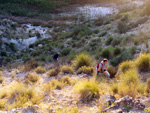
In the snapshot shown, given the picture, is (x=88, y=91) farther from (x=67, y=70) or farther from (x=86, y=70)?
(x=67, y=70)

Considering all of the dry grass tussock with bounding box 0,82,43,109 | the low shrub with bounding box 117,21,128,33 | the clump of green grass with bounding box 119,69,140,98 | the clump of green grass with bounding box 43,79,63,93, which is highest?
the low shrub with bounding box 117,21,128,33

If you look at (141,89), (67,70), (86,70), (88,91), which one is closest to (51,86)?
(88,91)

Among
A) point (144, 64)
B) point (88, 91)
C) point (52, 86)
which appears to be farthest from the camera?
point (144, 64)

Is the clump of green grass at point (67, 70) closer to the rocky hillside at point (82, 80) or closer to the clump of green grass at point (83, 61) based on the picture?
the rocky hillside at point (82, 80)

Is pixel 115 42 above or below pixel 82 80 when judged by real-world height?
above

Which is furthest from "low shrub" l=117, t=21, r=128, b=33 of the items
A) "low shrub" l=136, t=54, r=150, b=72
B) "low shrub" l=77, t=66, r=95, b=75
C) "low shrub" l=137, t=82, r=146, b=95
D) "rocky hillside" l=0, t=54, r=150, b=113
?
"low shrub" l=137, t=82, r=146, b=95

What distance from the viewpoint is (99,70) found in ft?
26.0

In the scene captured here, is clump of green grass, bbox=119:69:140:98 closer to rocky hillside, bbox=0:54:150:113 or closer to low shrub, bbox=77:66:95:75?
rocky hillside, bbox=0:54:150:113

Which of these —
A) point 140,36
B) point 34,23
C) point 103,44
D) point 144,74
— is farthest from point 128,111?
point 34,23

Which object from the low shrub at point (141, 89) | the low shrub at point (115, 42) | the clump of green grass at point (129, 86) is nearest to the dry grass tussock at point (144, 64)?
the clump of green grass at point (129, 86)

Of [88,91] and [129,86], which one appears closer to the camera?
[129,86]

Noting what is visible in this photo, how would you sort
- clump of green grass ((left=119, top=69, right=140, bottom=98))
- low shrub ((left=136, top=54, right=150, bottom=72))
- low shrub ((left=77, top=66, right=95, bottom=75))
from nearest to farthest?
clump of green grass ((left=119, top=69, right=140, bottom=98)), low shrub ((left=136, top=54, right=150, bottom=72)), low shrub ((left=77, top=66, right=95, bottom=75))

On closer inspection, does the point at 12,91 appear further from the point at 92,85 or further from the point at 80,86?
the point at 92,85

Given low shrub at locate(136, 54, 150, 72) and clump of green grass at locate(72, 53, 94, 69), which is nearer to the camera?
low shrub at locate(136, 54, 150, 72)
